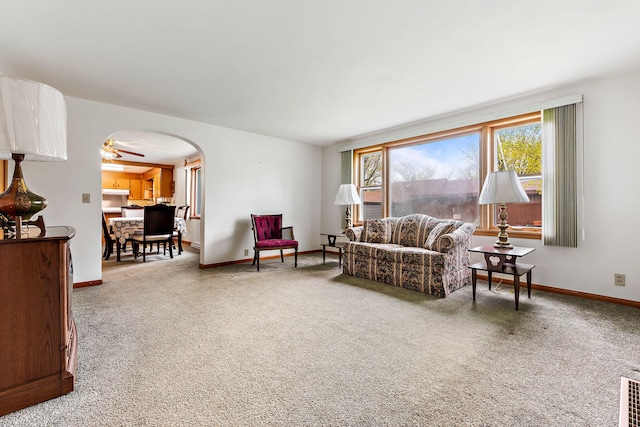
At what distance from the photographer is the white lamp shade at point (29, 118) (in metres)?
1.32

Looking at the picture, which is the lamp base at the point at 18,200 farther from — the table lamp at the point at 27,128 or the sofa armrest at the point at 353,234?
the sofa armrest at the point at 353,234

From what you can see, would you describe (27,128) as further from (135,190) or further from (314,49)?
(135,190)

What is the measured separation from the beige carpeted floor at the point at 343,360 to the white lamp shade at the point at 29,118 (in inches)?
50.3

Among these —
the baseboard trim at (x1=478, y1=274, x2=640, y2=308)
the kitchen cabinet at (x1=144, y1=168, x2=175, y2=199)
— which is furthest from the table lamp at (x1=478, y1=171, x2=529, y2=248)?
the kitchen cabinet at (x1=144, y1=168, x2=175, y2=199)

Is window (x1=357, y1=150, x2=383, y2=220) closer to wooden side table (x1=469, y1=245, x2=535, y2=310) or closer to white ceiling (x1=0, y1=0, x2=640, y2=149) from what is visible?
white ceiling (x1=0, y1=0, x2=640, y2=149)

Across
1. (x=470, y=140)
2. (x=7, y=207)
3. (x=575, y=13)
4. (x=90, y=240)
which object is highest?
(x=575, y=13)

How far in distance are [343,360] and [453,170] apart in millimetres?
3607

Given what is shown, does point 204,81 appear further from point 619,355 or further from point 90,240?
point 619,355

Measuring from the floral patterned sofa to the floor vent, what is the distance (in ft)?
6.70

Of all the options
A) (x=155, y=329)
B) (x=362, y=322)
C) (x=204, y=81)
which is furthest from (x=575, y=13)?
(x=155, y=329)

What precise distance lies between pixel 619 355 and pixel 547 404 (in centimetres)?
100

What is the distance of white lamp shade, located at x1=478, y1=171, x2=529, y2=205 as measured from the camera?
3131 millimetres

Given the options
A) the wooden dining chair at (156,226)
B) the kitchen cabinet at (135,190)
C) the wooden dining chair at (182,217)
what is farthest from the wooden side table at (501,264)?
the kitchen cabinet at (135,190)

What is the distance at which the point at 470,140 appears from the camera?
14.0ft
